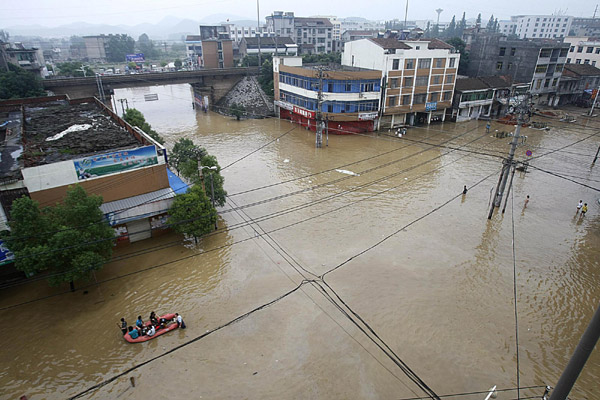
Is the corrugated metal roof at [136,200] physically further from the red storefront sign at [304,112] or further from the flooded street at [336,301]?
the red storefront sign at [304,112]

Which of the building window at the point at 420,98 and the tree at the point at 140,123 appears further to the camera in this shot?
the building window at the point at 420,98

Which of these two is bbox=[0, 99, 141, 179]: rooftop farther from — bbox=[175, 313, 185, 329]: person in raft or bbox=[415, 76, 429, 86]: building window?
bbox=[415, 76, 429, 86]: building window

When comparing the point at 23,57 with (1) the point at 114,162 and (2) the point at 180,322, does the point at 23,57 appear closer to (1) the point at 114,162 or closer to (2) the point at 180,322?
Result: (1) the point at 114,162

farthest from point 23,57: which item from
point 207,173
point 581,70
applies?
point 581,70

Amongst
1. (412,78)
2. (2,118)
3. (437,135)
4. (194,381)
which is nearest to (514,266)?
(194,381)

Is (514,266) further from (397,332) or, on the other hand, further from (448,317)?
(397,332)

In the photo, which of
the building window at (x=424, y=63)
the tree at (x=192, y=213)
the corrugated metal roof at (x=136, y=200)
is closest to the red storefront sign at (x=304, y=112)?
the building window at (x=424, y=63)
